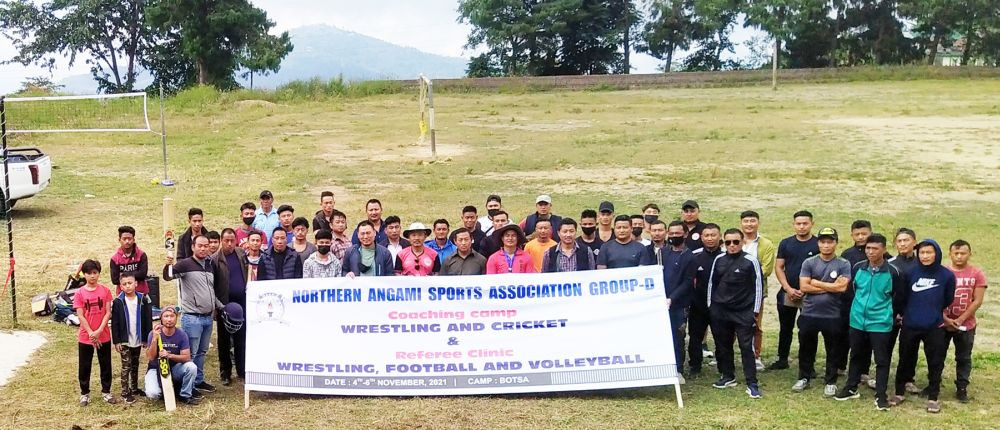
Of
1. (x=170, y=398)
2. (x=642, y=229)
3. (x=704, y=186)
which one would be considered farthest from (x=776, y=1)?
(x=170, y=398)

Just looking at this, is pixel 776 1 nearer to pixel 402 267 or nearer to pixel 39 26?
pixel 39 26

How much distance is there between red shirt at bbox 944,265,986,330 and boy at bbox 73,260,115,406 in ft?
24.0

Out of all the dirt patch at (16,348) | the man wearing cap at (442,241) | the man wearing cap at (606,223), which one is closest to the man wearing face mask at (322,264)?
the man wearing cap at (442,241)

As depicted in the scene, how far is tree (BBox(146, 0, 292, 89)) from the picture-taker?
51.1m

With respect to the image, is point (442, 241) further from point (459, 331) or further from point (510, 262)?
point (459, 331)

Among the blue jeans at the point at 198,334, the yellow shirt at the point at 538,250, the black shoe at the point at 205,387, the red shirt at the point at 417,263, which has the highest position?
the yellow shirt at the point at 538,250

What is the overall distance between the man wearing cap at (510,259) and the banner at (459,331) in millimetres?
472

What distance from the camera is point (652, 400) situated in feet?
27.3

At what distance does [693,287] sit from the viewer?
878 cm

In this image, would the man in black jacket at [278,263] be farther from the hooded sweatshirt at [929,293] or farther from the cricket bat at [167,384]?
the hooded sweatshirt at [929,293]

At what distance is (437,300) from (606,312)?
5.00ft

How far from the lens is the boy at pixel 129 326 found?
8.16m

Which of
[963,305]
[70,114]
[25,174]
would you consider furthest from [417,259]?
[70,114]

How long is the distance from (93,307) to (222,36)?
47.6 metres
